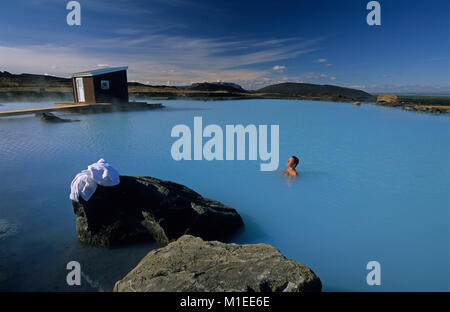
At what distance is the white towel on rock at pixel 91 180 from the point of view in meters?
3.30

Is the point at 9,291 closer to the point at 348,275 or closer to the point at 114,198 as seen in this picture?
the point at 114,198

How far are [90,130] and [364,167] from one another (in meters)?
11.8

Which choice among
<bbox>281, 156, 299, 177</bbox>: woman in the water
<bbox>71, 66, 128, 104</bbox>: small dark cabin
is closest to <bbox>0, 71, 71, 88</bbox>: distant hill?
<bbox>71, 66, 128, 104</bbox>: small dark cabin

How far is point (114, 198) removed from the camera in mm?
3523

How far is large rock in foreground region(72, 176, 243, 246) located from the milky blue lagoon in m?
0.20

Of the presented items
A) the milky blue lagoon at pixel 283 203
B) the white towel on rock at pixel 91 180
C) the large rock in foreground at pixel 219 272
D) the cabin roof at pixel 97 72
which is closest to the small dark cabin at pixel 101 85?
the cabin roof at pixel 97 72

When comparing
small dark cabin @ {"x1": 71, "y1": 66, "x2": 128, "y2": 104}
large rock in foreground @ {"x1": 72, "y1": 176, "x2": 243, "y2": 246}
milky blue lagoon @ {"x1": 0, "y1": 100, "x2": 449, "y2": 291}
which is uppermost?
small dark cabin @ {"x1": 71, "y1": 66, "x2": 128, "y2": 104}

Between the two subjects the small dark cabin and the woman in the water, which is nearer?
the woman in the water

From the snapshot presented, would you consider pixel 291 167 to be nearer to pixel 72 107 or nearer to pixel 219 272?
pixel 219 272

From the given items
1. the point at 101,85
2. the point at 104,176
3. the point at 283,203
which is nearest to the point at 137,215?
the point at 104,176

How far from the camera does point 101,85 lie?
17.6 m

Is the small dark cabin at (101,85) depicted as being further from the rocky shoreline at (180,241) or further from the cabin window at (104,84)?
the rocky shoreline at (180,241)

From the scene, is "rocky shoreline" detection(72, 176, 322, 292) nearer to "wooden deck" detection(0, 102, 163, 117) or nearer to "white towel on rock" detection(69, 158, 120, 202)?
"white towel on rock" detection(69, 158, 120, 202)

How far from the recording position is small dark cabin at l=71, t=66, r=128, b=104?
1733 centimetres
